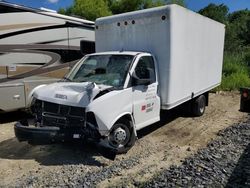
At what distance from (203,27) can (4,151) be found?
20.3ft

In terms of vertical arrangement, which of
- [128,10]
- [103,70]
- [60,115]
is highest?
[128,10]

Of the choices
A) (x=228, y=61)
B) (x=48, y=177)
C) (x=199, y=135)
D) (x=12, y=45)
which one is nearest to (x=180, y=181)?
(x=48, y=177)

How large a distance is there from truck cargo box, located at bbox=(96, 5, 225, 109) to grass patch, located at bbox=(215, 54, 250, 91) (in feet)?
23.3

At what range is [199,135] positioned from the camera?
7.32m

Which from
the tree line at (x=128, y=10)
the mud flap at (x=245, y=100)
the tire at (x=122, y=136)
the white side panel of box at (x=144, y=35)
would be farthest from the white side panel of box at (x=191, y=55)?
the tree line at (x=128, y=10)

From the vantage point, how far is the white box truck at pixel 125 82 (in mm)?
5324

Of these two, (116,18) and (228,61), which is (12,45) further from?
(228,61)

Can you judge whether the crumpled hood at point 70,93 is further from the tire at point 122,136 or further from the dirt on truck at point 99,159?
the dirt on truck at point 99,159

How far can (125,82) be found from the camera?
596cm

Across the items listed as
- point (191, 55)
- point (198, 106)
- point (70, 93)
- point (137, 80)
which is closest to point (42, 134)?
point (70, 93)

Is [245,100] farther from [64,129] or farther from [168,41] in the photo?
[64,129]

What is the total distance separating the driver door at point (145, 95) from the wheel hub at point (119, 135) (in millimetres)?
527

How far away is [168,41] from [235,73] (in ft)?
39.0

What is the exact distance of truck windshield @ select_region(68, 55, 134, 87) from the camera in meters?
6.07
